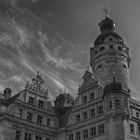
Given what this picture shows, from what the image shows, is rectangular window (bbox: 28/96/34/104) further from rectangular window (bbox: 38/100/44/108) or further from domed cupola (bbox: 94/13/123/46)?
domed cupola (bbox: 94/13/123/46)

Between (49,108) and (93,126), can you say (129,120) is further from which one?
(49,108)

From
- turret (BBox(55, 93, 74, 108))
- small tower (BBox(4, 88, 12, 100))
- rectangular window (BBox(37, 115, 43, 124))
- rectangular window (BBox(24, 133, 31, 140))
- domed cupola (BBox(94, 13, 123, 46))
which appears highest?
domed cupola (BBox(94, 13, 123, 46))

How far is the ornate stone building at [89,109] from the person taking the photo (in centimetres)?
4912

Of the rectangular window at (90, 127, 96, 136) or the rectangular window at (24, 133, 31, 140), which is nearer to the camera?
the rectangular window at (90, 127, 96, 136)

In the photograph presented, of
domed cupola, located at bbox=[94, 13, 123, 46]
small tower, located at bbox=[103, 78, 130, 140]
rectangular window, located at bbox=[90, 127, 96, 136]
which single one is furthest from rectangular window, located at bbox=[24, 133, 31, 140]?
domed cupola, located at bbox=[94, 13, 123, 46]

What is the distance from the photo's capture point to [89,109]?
5484 centimetres

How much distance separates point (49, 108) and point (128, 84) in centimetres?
1794

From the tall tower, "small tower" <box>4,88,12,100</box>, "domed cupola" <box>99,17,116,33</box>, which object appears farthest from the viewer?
"domed cupola" <box>99,17,116,33</box>

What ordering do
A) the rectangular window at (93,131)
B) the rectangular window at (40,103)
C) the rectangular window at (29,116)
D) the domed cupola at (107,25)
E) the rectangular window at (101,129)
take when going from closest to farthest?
the rectangular window at (101,129) < the rectangular window at (93,131) < the rectangular window at (29,116) < the rectangular window at (40,103) < the domed cupola at (107,25)

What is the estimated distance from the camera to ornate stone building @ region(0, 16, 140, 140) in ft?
161

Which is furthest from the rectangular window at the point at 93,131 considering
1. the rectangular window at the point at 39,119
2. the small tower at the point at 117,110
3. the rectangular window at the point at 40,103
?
the rectangular window at the point at 40,103

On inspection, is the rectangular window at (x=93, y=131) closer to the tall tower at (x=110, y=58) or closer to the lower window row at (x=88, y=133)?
the lower window row at (x=88, y=133)

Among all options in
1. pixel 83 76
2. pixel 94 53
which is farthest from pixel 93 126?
pixel 94 53

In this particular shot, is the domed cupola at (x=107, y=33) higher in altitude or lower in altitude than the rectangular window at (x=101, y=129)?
higher
